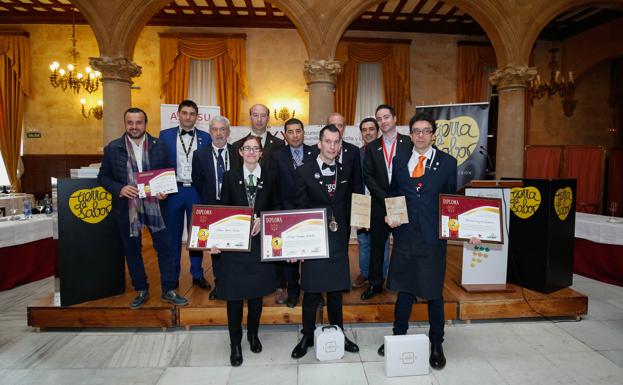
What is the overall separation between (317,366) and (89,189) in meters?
2.35

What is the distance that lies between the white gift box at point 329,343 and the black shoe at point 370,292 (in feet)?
2.23

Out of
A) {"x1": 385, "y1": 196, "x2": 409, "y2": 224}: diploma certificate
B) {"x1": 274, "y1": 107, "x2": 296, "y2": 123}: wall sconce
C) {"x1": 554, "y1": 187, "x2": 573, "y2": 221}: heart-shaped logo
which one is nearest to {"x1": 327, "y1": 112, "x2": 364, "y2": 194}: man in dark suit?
{"x1": 385, "y1": 196, "x2": 409, "y2": 224}: diploma certificate

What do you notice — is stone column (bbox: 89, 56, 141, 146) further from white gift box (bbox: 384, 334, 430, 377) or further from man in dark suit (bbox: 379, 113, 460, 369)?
white gift box (bbox: 384, 334, 430, 377)

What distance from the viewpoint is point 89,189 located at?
3.18 metres

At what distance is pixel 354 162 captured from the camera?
2938 millimetres

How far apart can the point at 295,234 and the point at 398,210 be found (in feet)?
2.26

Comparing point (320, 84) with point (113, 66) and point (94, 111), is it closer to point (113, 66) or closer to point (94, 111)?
point (113, 66)

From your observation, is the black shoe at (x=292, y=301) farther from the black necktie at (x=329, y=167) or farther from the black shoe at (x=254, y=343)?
the black necktie at (x=329, y=167)

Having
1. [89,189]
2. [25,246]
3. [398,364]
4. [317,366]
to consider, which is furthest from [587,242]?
[25,246]

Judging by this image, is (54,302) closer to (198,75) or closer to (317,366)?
(317,366)

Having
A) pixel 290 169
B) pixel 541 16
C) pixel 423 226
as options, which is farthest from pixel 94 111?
pixel 541 16

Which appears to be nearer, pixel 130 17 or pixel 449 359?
pixel 449 359

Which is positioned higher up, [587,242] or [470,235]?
[470,235]

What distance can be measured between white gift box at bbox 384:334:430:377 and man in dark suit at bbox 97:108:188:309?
67.9 inches
